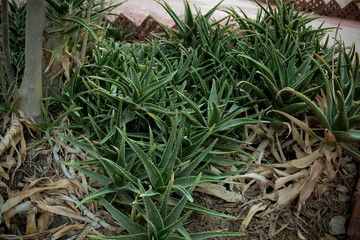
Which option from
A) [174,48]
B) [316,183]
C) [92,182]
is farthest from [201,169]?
[174,48]

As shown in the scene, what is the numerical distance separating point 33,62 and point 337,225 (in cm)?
165

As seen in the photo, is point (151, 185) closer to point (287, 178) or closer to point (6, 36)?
point (287, 178)

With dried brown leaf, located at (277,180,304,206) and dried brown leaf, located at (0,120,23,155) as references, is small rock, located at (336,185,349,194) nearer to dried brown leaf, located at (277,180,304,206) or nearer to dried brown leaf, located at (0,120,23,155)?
dried brown leaf, located at (277,180,304,206)

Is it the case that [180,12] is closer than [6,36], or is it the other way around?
[6,36]

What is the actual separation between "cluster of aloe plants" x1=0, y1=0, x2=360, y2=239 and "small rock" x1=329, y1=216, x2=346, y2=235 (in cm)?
34

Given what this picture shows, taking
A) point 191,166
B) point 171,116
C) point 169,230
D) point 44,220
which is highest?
point 171,116

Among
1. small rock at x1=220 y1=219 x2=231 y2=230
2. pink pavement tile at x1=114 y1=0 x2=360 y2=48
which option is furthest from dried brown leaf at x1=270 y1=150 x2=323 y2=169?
pink pavement tile at x1=114 y1=0 x2=360 y2=48

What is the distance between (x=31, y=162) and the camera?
1.70 meters

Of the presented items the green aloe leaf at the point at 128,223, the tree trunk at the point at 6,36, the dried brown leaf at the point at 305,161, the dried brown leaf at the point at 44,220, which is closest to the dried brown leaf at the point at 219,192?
the dried brown leaf at the point at 305,161

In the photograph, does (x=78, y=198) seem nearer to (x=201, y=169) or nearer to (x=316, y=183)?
(x=201, y=169)

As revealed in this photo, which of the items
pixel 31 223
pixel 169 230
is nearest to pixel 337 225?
pixel 169 230

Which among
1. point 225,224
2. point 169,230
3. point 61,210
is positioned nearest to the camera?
point 169,230

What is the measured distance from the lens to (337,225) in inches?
68.6

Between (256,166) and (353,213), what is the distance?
496mm
